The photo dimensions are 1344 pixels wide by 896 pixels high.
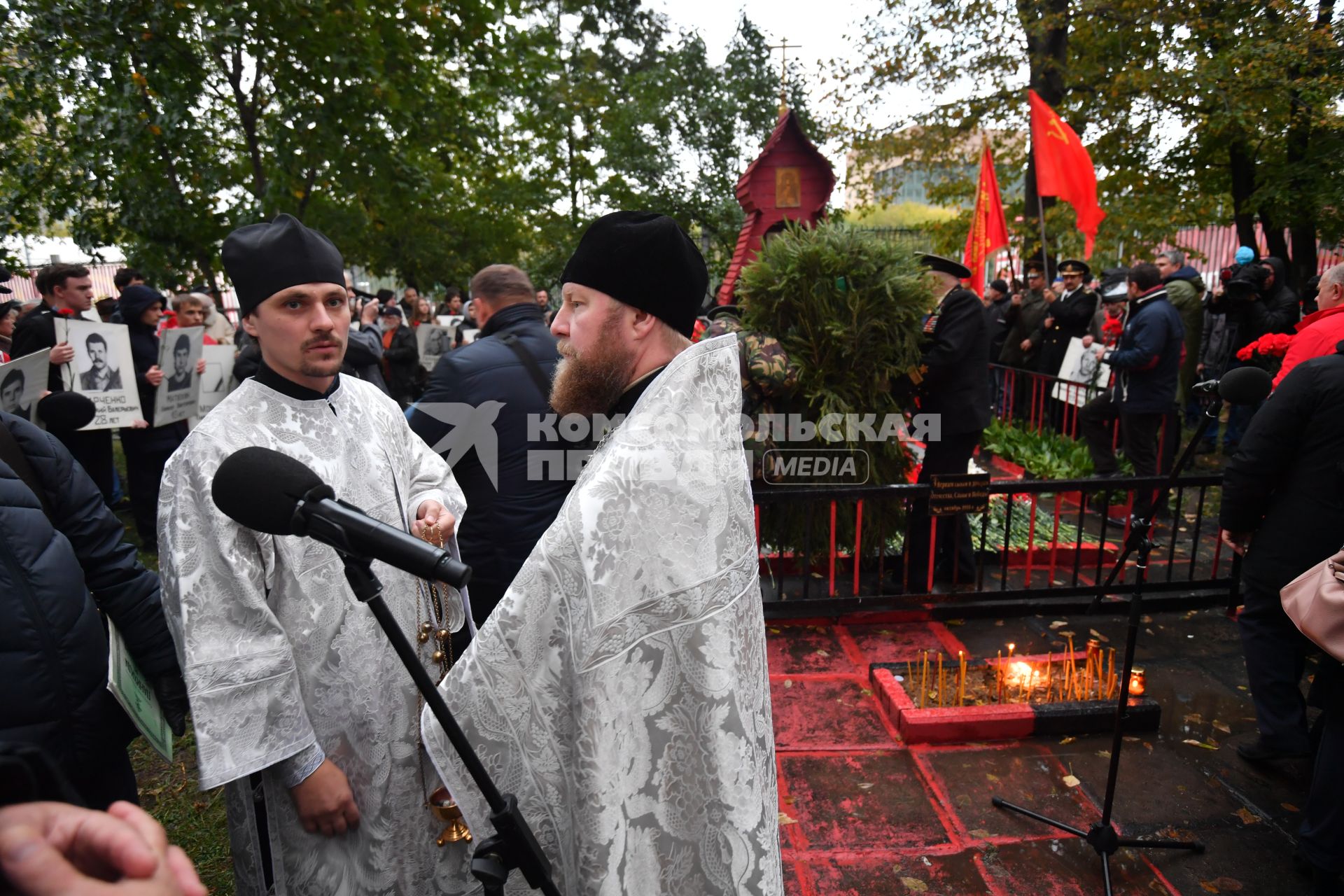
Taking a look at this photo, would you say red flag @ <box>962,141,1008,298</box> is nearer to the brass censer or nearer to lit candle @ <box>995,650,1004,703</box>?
lit candle @ <box>995,650,1004,703</box>

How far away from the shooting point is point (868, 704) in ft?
13.8

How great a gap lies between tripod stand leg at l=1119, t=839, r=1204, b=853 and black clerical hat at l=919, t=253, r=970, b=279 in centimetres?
363

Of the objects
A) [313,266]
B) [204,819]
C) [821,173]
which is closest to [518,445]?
[313,266]

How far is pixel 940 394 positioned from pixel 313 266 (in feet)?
14.2

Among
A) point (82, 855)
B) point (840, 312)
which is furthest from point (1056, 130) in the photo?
point (82, 855)

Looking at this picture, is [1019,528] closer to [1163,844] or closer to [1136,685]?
[1136,685]

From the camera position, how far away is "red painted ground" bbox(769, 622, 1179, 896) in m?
2.96

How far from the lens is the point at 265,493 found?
4.37ft

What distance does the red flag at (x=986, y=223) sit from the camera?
32.8 ft

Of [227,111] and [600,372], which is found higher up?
[227,111]

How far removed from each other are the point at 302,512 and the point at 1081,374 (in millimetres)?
8922

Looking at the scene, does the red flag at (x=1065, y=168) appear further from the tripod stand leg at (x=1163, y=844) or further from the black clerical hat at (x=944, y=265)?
the tripod stand leg at (x=1163, y=844)

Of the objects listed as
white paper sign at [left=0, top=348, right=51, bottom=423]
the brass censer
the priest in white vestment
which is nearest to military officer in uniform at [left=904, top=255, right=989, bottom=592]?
the priest in white vestment

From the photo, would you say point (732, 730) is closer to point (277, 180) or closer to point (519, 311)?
point (519, 311)
